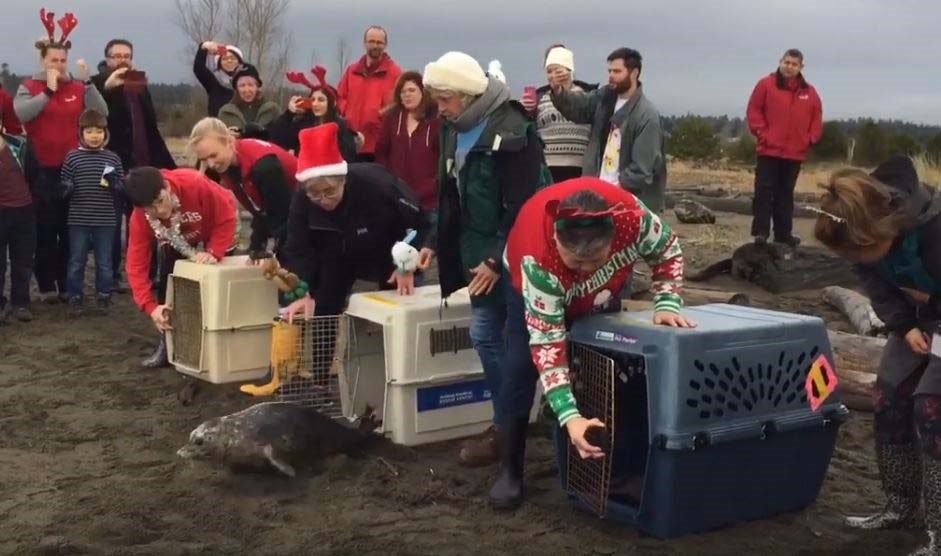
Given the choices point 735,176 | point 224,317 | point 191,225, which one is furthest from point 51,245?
point 735,176

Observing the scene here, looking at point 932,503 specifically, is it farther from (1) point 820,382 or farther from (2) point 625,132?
(2) point 625,132

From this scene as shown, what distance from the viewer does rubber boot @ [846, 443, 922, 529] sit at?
13.5 ft

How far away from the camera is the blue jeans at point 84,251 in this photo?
27.4 ft

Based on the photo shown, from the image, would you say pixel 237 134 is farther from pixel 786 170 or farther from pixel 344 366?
pixel 786 170

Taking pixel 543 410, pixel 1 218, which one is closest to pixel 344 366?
pixel 543 410

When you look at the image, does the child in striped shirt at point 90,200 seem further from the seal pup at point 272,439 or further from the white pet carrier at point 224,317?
the seal pup at point 272,439

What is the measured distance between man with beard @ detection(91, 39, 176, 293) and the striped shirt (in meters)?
0.25

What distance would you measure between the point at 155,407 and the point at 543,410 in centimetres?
215

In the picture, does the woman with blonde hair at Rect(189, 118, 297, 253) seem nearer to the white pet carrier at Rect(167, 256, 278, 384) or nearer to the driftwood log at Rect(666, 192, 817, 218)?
the white pet carrier at Rect(167, 256, 278, 384)

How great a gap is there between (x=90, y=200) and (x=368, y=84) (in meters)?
2.31

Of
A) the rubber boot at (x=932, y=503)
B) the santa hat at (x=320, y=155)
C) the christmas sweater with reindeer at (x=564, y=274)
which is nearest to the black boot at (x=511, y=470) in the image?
the christmas sweater with reindeer at (x=564, y=274)

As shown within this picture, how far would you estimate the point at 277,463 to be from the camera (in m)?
4.68

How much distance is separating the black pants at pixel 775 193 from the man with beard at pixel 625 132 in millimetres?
4108

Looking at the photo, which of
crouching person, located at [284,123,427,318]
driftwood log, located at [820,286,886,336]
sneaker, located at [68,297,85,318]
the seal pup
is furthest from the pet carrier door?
sneaker, located at [68,297,85,318]
